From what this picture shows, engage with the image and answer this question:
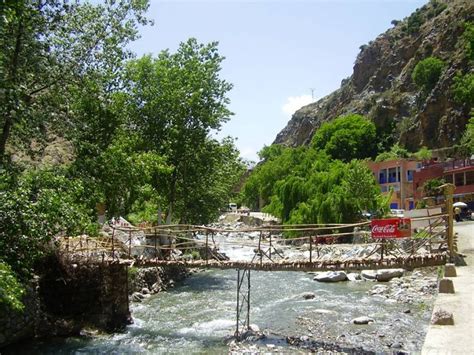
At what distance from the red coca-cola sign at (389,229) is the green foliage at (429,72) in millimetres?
71208

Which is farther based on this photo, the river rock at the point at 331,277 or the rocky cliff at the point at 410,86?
the rocky cliff at the point at 410,86

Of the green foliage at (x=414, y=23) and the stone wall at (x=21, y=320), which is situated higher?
the green foliage at (x=414, y=23)

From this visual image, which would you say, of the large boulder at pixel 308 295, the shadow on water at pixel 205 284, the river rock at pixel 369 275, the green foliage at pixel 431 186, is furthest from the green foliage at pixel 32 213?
the green foliage at pixel 431 186

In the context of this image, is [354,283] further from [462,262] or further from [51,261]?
[51,261]

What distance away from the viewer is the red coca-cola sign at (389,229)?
15.6 meters

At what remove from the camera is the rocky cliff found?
247ft

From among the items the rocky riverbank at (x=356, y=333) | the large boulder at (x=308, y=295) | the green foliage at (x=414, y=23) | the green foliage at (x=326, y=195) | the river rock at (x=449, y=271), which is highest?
the green foliage at (x=414, y=23)

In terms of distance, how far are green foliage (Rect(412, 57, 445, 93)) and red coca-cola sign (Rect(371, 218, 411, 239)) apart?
71.2 meters

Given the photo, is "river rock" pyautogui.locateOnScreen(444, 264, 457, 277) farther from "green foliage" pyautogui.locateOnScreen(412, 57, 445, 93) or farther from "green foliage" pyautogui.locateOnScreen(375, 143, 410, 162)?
"green foliage" pyautogui.locateOnScreen(412, 57, 445, 93)

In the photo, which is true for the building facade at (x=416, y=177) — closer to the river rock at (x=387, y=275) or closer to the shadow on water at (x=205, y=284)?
the river rock at (x=387, y=275)

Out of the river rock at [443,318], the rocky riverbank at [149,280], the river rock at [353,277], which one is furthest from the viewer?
the river rock at [353,277]

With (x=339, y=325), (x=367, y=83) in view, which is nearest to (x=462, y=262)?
(x=339, y=325)

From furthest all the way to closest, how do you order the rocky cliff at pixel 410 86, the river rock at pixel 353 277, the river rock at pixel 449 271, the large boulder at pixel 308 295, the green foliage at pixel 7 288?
the rocky cliff at pixel 410 86, the river rock at pixel 353 277, the large boulder at pixel 308 295, the river rock at pixel 449 271, the green foliage at pixel 7 288

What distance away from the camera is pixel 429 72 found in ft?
267
